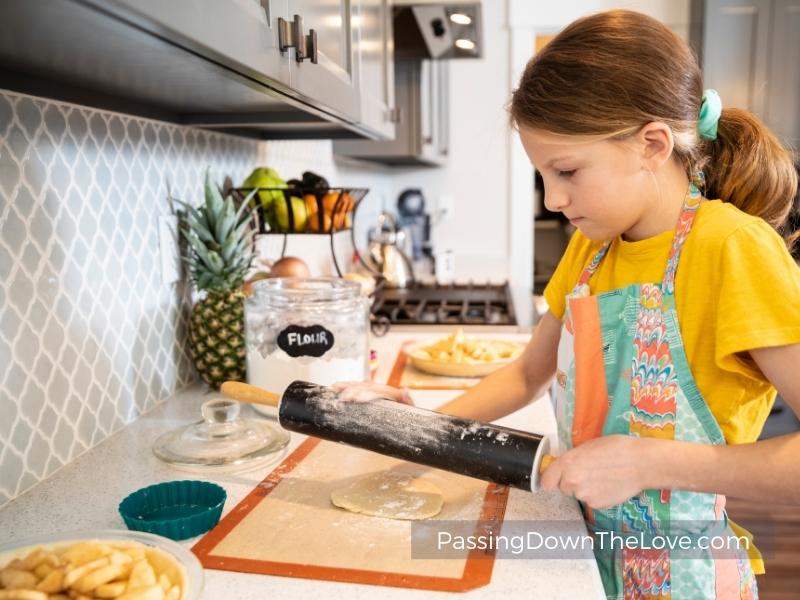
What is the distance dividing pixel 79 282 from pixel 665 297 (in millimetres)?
840

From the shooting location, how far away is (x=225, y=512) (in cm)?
93

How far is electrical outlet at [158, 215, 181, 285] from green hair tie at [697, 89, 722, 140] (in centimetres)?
94

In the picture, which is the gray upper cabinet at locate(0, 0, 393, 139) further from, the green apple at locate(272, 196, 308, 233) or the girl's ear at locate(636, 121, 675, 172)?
the girl's ear at locate(636, 121, 675, 172)

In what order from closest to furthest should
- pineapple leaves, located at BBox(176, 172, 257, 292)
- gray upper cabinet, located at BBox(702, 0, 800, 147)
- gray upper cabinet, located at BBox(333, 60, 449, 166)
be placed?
pineapple leaves, located at BBox(176, 172, 257, 292), gray upper cabinet, located at BBox(333, 60, 449, 166), gray upper cabinet, located at BBox(702, 0, 800, 147)

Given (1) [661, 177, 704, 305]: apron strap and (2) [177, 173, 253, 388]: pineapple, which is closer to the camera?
(1) [661, 177, 704, 305]: apron strap

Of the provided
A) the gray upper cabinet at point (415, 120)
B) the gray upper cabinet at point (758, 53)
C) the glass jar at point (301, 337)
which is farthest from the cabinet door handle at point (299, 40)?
the gray upper cabinet at point (758, 53)

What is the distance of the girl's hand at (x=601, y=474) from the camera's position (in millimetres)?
838

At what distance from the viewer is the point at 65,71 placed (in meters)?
0.94

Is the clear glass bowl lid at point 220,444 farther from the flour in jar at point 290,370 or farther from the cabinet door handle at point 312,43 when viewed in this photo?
the cabinet door handle at point 312,43

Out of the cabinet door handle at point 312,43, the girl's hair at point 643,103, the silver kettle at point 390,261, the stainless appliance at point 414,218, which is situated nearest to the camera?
the girl's hair at point 643,103

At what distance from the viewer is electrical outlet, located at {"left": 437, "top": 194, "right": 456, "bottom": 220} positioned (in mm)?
4129

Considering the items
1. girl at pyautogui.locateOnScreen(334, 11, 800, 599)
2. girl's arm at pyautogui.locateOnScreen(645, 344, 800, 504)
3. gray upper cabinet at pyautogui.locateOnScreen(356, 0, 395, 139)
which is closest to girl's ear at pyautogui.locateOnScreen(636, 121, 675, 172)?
girl at pyautogui.locateOnScreen(334, 11, 800, 599)

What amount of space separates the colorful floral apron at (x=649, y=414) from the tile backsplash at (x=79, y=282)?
73 cm

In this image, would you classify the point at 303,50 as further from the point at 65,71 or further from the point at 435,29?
the point at 435,29
